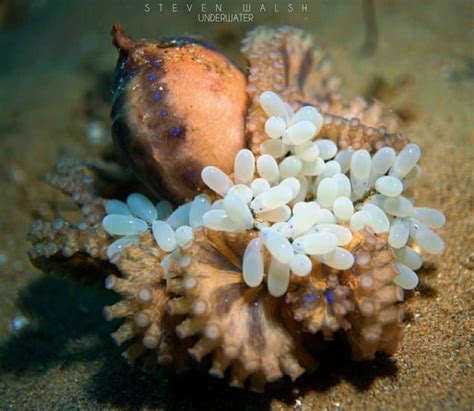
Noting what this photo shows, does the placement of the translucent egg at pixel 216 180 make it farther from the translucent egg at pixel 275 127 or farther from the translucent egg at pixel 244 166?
the translucent egg at pixel 275 127

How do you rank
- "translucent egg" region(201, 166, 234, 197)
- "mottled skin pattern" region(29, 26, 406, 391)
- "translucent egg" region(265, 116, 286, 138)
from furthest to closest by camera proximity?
"translucent egg" region(265, 116, 286, 138), "translucent egg" region(201, 166, 234, 197), "mottled skin pattern" region(29, 26, 406, 391)

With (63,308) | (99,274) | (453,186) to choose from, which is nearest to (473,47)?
(453,186)

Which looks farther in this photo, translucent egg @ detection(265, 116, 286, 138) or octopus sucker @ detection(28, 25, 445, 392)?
translucent egg @ detection(265, 116, 286, 138)

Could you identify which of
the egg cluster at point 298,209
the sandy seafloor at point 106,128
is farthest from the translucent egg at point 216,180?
the sandy seafloor at point 106,128

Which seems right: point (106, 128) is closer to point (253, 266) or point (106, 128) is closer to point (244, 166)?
point (244, 166)

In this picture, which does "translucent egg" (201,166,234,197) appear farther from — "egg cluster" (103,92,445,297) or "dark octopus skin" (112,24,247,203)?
"dark octopus skin" (112,24,247,203)

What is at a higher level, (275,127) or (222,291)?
(275,127)

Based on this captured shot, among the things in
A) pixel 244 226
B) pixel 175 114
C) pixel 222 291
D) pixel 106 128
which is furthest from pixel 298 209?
pixel 106 128

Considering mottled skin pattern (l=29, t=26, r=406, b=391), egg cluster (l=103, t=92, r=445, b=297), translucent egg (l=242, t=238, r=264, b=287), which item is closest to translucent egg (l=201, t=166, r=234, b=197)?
egg cluster (l=103, t=92, r=445, b=297)
